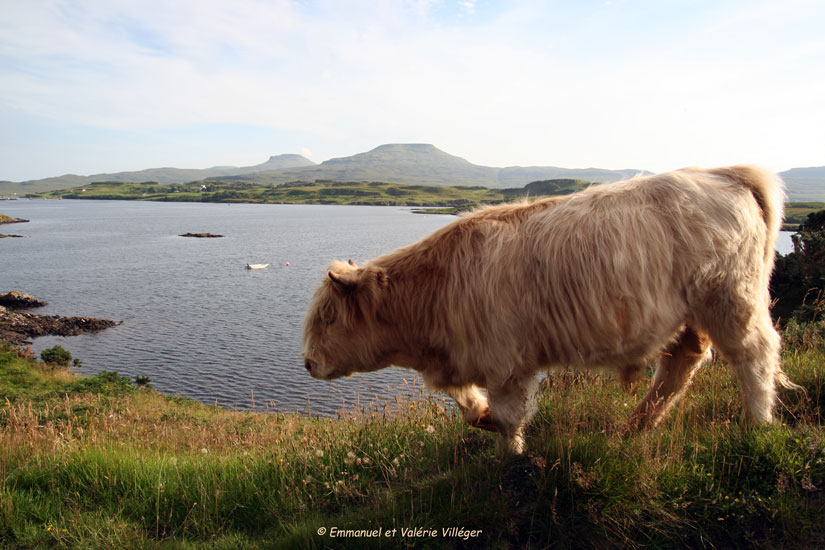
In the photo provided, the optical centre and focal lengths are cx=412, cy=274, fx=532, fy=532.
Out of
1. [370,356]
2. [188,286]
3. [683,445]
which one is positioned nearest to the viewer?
[683,445]

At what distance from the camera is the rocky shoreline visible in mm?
29297

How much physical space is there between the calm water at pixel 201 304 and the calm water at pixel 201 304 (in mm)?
86

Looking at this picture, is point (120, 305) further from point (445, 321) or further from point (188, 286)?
point (445, 321)

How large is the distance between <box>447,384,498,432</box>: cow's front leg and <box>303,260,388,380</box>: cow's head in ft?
2.43

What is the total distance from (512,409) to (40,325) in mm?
35193

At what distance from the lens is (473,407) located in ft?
14.9

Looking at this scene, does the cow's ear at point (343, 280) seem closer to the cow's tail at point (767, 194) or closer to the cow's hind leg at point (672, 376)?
the cow's hind leg at point (672, 376)

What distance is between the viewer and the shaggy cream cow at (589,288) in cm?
382

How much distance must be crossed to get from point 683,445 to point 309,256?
190 ft

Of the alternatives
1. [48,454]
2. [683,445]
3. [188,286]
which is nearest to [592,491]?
[683,445]

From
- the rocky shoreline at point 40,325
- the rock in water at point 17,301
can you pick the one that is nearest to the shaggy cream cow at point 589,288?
the rocky shoreline at point 40,325

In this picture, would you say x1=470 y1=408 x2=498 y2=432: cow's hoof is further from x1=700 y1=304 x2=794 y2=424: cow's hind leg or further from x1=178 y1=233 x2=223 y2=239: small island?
x1=178 y1=233 x2=223 y2=239: small island

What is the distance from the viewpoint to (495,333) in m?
3.97

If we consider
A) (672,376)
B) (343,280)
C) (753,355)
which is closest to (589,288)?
(753,355)
